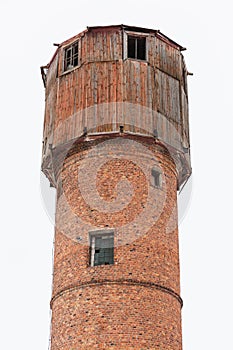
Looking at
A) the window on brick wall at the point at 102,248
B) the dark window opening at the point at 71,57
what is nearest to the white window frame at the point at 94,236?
the window on brick wall at the point at 102,248

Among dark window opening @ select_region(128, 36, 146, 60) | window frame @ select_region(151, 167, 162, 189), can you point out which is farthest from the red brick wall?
dark window opening @ select_region(128, 36, 146, 60)

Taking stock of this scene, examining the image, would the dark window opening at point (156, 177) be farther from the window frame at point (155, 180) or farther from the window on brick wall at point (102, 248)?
the window on brick wall at point (102, 248)

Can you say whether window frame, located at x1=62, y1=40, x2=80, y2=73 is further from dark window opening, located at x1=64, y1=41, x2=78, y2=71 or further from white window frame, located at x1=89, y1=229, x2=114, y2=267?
white window frame, located at x1=89, y1=229, x2=114, y2=267

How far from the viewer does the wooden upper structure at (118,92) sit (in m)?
22.8

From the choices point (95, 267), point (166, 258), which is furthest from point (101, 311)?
point (166, 258)

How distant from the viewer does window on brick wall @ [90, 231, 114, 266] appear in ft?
69.5

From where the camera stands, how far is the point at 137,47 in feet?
80.4

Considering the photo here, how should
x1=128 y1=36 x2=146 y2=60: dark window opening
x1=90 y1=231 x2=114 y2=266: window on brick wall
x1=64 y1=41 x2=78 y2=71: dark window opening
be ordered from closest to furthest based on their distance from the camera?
x1=90 y1=231 x2=114 y2=266: window on brick wall → x1=128 y1=36 x2=146 y2=60: dark window opening → x1=64 y1=41 x2=78 y2=71: dark window opening

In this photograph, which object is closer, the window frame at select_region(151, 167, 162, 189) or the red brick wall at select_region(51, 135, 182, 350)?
the red brick wall at select_region(51, 135, 182, 350)

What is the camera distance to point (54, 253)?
2272 cm

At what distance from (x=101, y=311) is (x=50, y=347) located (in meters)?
2.41

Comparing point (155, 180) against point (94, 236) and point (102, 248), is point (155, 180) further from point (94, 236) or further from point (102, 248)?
point (102, 248)

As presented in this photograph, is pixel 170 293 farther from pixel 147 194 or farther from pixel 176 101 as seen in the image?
pixel 176 101

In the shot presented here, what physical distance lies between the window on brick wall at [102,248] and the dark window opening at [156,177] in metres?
2.58
